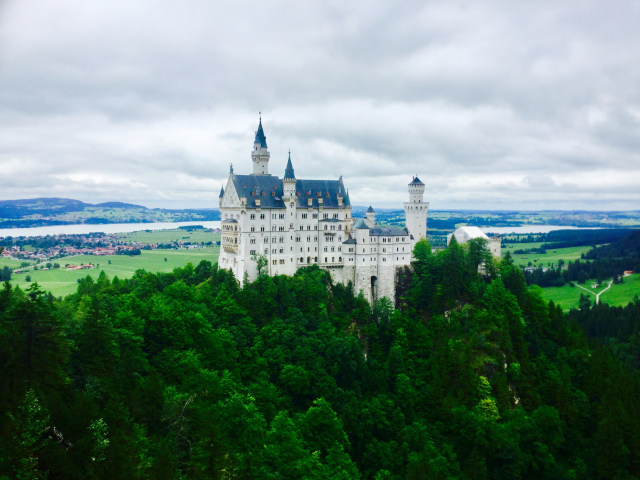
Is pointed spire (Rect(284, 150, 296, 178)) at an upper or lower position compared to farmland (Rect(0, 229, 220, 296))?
upper

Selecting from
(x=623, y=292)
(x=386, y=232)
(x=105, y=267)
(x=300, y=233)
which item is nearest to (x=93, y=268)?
(x=105, y=267)

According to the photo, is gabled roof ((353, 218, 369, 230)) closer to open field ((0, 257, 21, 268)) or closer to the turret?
the turret

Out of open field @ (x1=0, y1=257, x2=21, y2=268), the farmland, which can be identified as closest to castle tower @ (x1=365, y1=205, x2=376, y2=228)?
the farmland

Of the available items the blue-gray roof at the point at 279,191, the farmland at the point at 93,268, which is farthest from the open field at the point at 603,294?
the farmland at the point at 93,268

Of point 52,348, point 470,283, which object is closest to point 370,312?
point 470,283

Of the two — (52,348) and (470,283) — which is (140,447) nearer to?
(52,348)

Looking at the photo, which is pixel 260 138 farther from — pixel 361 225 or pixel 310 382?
pixel 310 382

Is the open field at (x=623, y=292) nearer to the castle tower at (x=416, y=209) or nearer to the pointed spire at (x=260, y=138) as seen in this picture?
the castle tower at (x=416, y=209)
